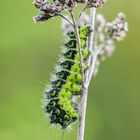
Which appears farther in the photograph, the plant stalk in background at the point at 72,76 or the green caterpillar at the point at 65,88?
the green caterpillar at the point at 65,88

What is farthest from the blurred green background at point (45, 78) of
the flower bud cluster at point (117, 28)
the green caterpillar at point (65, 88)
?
the green caterpillar at point (65, 88)

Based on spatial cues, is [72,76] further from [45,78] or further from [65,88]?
→ [45,78]

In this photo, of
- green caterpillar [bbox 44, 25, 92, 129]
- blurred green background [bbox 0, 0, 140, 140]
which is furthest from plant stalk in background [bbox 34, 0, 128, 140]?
blurred green background [bbox 0, 0, 140, 140]

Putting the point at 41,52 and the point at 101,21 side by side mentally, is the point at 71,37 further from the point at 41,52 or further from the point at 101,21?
the point at 41,52

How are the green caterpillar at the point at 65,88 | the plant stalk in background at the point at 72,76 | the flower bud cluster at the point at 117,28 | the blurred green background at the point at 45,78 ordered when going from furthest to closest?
the blurred green background at the point at 45,78
the flower bud cluster at the point at 117,28
the green caterpillar at the point at 65,88
the plant stalk in background at the point at 72,76

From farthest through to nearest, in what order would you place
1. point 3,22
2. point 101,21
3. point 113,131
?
point 3,22 → point 113,131 → point 101,21

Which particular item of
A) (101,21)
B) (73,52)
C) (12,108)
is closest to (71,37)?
(73,52)

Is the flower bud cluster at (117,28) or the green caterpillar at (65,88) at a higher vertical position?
the flower bud cluster at (117,28)

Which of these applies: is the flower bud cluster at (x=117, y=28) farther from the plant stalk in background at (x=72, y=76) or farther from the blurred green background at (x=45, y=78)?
the blurred green background at (x=45, y=78)
